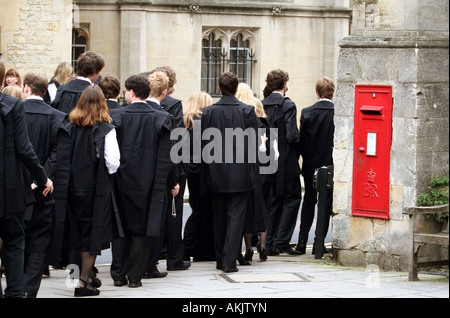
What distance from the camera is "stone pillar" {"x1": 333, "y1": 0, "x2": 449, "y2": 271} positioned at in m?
12.5

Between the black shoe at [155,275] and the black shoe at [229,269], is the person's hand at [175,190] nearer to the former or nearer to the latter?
the black shoe at [155,275]

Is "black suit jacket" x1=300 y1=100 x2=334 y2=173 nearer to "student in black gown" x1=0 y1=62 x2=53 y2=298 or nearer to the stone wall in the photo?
"student in black gown" x1=0 y1=62 x2=53 y2=298

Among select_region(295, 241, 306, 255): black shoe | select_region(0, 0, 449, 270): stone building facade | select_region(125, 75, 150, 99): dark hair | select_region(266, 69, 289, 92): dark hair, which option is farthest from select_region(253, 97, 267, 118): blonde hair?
select_region(125, 75, 150, 99): dark hair

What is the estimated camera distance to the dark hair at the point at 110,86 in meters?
12.5

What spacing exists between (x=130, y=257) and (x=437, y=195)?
10.1ft

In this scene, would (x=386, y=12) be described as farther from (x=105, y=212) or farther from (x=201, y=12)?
(x=201, y=12)

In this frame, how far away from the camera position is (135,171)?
11.6 m

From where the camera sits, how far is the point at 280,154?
577 inches

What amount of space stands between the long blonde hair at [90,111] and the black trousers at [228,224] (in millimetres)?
2113

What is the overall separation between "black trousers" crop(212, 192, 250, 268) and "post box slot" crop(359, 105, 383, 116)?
57.1 inches

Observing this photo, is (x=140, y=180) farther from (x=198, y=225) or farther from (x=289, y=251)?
(x=289, y=251)

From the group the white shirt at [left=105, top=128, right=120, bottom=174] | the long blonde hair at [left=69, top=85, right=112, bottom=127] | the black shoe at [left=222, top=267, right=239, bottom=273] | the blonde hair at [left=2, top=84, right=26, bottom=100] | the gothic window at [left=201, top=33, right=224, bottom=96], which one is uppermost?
the gothic window at [left=201, top=33, right=224, bottom=96]

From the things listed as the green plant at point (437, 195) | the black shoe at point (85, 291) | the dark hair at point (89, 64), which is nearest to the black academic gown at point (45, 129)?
the black shoe at point (85, 291)

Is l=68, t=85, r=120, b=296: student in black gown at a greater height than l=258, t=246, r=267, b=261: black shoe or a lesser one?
greater
